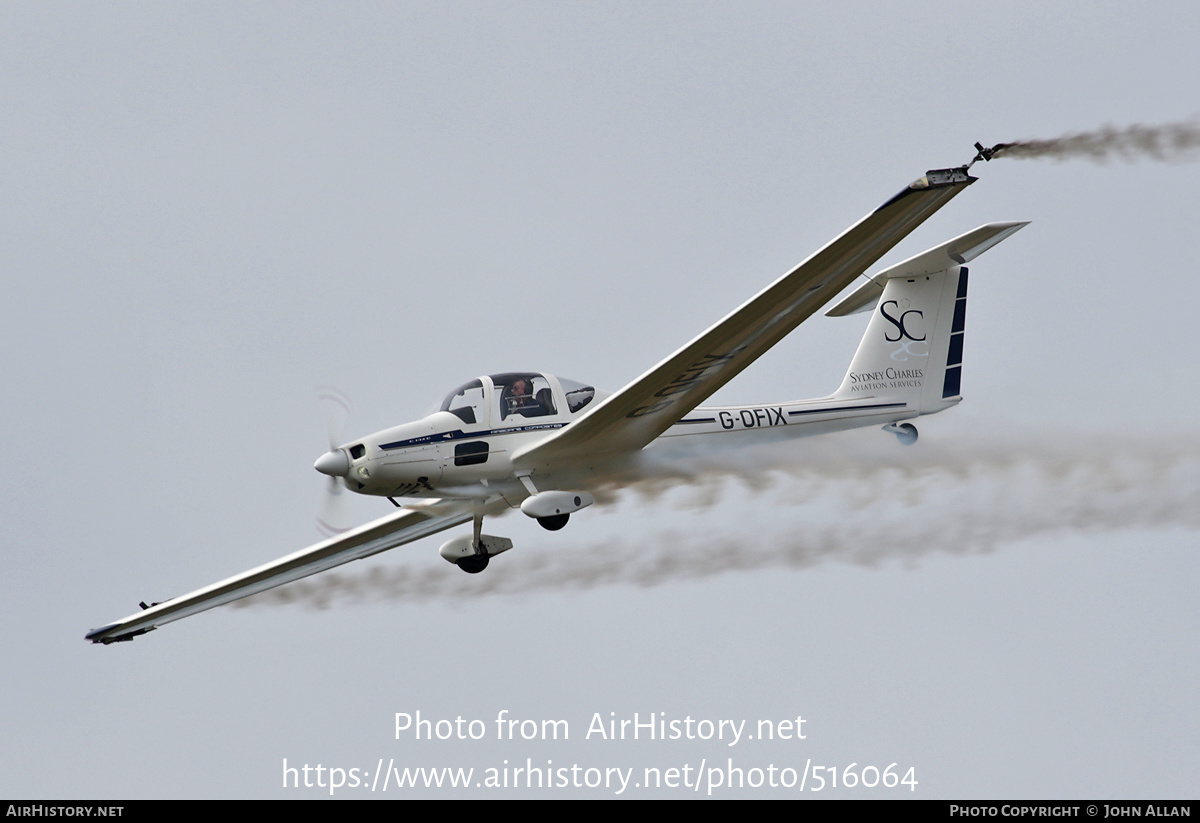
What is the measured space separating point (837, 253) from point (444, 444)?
4879mm

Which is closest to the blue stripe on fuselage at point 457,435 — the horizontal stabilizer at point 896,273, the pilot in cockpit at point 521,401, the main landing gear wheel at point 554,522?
the pilot in cockpit at point 521,401

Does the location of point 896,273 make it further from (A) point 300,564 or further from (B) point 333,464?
(A) point 300,564

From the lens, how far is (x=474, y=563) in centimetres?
1562

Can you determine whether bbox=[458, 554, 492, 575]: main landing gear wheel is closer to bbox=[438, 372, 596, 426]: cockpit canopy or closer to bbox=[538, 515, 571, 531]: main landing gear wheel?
bbox=[538, 515, 571, 531]: main landing gear wheel

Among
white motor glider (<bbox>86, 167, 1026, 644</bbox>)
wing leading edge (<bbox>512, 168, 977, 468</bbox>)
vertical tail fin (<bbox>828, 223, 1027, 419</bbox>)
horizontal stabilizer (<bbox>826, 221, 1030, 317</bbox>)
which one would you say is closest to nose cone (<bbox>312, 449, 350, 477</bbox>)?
white motor glider (<bbox>86, 167, 1026, 644</bbox>)

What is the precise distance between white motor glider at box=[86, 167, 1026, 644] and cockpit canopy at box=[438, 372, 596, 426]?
0.05 ft

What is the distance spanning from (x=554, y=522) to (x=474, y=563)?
1.47 meters

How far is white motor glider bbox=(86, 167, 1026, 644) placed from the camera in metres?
12.8

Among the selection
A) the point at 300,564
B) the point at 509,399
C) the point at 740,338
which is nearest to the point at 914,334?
the point at 740,338

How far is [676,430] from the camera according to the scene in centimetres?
1538

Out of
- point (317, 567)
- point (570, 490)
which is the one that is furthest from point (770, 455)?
point (317, 567)

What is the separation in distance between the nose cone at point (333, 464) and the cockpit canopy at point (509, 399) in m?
1.31

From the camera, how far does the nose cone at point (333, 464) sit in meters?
13.7

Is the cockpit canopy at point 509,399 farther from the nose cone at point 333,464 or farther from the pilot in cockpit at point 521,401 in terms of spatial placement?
the nose cone at point 333,464
